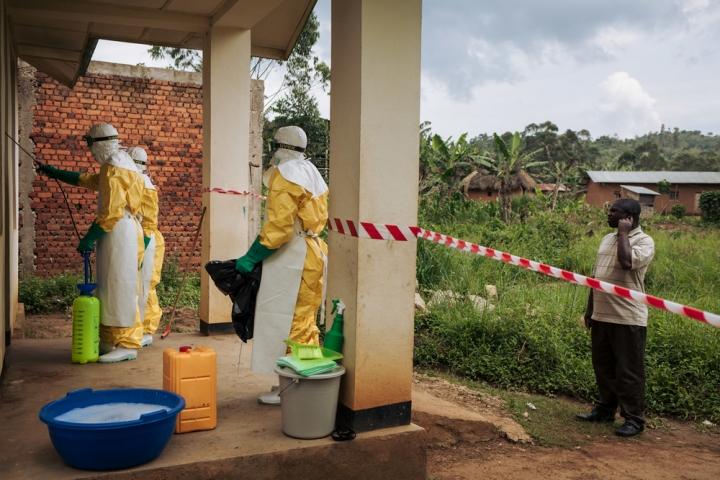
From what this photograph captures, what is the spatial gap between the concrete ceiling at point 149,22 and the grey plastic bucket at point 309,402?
3.64 meters

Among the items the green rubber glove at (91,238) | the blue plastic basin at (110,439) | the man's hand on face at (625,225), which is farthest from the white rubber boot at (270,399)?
the man's hand on face at (625,225)

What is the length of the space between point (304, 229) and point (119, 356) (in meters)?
2.34

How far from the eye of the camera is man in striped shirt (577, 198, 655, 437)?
205 inches

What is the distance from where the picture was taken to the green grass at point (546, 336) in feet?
21.1

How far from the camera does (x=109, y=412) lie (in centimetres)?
368

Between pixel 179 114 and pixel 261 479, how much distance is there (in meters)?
8.54

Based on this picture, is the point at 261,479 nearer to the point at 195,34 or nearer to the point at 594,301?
the point at 594,301

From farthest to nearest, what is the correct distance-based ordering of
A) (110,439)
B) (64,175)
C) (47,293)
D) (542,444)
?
(47,293) < (64,175) < (542,444) < (110,439)

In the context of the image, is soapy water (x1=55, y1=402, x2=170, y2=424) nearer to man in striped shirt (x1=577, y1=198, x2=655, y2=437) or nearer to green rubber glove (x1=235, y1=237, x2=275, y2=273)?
green rubber glove (x1=235, y1=237, x2=275, y2=273)

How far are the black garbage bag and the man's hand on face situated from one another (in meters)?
2.78

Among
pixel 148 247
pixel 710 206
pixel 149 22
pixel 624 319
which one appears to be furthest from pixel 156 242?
pixel 710 206

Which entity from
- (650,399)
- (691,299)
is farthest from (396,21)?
(691,299)

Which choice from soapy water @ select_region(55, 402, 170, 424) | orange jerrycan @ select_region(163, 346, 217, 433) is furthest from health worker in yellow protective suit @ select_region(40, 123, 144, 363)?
soapy water @ select_region(55, 402, 170, 424)

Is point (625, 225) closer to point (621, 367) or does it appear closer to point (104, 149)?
point (621, 367)
